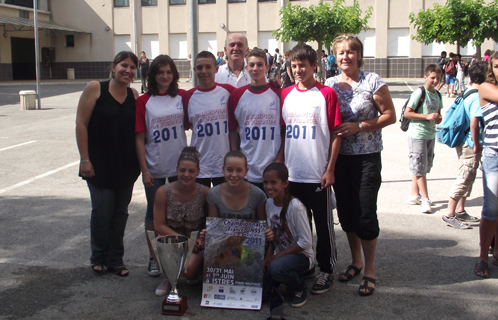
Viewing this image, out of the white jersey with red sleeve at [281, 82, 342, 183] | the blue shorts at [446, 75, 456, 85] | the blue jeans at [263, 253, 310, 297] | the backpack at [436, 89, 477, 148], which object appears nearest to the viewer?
the blue jeans at [263, 253, 310, 297]

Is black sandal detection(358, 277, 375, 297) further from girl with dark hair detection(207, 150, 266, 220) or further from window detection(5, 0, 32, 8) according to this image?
window detection(5, 0, 32, 8)

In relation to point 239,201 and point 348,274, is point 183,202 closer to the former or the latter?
point 239,201

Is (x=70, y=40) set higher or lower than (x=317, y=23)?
higher

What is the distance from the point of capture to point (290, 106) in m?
3.87

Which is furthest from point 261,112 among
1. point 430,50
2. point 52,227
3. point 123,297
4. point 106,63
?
point 106,63

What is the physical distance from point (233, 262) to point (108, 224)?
3.96 feet

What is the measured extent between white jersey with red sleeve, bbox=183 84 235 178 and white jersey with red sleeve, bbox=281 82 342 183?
63 cm

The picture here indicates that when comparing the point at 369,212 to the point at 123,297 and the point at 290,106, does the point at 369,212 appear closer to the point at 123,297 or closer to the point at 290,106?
the point at 290,106

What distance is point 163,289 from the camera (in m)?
3.85

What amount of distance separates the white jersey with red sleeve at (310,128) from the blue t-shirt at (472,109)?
173 centimetres

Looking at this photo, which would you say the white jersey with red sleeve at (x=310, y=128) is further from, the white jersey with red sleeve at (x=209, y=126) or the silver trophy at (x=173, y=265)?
the silver trophy at (x=173, y=265)

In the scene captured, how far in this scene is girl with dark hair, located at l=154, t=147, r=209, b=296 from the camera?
13.0 ft

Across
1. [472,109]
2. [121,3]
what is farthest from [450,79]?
[121,3]

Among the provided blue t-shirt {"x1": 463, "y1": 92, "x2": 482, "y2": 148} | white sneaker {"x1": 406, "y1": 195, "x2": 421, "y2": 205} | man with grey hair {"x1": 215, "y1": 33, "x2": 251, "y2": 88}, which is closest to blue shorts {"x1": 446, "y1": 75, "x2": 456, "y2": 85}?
white sneaker {"x1": 406, "y1": 195, "x2": 421, "y2": 205}
